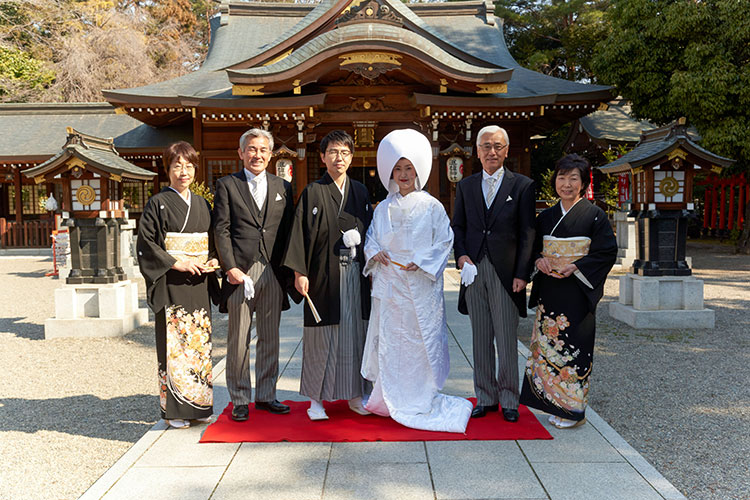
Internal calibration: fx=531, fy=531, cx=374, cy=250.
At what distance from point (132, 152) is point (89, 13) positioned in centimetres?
1166

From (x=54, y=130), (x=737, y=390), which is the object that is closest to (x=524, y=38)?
(x=54, y=130)

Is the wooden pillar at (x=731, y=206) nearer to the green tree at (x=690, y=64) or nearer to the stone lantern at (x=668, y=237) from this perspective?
the green tree at (x=690, y=64)

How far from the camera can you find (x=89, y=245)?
20.5ft

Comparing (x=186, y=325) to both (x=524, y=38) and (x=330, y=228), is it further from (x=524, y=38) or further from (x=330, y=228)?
(x=524, y=38)

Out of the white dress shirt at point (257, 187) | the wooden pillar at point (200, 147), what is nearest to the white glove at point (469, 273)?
the white dress shirt at point (257, 187)

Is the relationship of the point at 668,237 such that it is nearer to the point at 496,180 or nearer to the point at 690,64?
the point at 496,180

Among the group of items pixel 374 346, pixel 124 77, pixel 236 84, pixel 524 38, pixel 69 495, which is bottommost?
pixel 69 495

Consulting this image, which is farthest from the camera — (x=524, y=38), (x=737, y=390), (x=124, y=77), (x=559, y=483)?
(x=524, y=38)

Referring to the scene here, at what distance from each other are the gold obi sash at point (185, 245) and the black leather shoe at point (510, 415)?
2.06 meters

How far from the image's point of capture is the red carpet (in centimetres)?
295

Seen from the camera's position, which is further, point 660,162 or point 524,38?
point 524,38

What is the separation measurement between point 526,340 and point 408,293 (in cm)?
305

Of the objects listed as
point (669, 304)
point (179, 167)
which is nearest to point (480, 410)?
point (179, 167)

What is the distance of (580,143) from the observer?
54.9 ft
